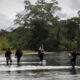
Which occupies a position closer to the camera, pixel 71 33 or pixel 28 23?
pixel 28 23

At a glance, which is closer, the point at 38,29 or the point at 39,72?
the point at 39,72

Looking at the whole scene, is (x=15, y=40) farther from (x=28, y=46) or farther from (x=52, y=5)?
(x=52, y=5)

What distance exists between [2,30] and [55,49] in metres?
70.7

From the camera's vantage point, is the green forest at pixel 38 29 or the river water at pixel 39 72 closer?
the river water at pixel 39 72

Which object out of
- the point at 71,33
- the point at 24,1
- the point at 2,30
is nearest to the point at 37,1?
the point at 24,1

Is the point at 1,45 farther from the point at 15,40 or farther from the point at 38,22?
the point at 38,22

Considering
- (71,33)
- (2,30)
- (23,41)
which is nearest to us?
Answer: (23,41)

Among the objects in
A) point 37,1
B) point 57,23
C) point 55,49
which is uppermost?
point 37,1

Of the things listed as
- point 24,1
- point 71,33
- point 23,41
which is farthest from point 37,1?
Answer: point 71,33

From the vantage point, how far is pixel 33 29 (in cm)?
10506

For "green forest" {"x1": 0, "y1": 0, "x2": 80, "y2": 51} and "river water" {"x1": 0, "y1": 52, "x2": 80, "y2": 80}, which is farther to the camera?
"green forest" {"x1": 0, "y1": 0, "x2": 80, "y2": 51}

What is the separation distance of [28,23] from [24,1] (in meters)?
8.32

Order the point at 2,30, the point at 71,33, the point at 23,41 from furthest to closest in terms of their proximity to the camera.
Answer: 1. the point at 2,30
2. the point at 71,33
3. the point at 23,41

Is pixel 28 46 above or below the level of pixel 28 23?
below
